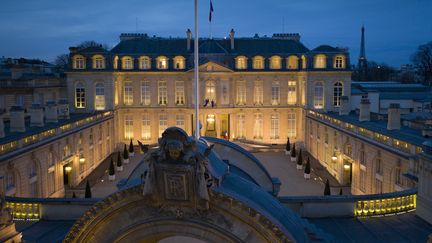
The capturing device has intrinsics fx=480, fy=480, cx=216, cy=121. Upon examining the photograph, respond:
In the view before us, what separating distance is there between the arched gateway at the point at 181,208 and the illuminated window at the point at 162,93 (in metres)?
43.7

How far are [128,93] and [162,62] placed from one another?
4.77 meters

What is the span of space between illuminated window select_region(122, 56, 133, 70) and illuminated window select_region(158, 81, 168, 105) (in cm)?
346

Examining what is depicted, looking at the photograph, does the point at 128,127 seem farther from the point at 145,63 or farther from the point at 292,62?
the point at 292,62

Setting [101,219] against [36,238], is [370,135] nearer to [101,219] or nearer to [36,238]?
[36,238]

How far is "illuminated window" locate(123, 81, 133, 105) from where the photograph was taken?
4972cm

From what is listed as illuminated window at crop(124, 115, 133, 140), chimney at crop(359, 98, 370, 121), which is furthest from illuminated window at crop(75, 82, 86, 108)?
chimney at crop(359, 98, 370, 121)

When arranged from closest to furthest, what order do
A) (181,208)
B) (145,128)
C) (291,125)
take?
(181,208)
(145,128)
(291,125)

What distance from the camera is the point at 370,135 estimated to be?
28.0 meters

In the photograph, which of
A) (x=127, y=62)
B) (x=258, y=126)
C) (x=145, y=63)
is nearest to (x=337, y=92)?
(x=258, y=126)

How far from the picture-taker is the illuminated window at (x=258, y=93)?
5038 cm

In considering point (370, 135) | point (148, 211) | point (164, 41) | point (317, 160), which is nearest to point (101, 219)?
point (148, 211)

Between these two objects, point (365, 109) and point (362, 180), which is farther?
point (365, 109)

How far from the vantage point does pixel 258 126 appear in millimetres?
50469

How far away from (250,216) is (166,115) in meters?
44.5
